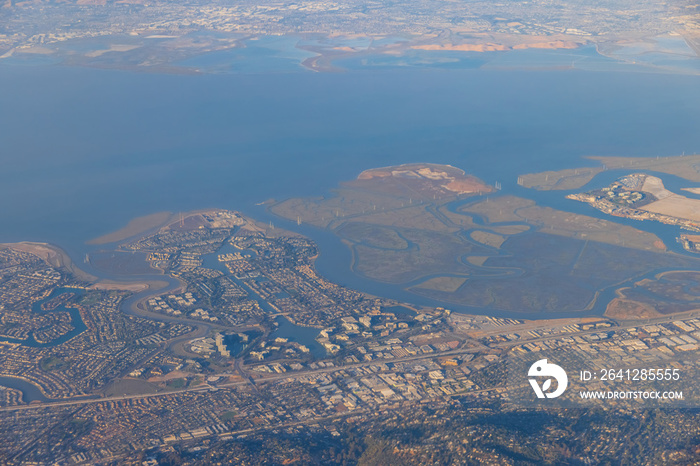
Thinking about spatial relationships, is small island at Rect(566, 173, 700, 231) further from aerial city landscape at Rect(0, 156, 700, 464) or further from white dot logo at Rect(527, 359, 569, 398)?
white dot logo at Rect(527, 359, 569, 398)

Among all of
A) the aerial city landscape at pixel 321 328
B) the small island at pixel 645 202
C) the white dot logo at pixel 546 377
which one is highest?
the white dot logo at pixel 546 377

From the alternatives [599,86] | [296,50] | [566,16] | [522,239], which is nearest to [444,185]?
[522,239]

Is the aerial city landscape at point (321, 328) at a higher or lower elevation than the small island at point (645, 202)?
higher

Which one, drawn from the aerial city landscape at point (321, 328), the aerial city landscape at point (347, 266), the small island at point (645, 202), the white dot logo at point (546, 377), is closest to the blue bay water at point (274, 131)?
the aerial city landscape at point (347, 266)

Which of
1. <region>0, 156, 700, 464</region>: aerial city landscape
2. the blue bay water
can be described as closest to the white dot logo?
<region>0, 156, 700, 464</region>: aerial city landscape

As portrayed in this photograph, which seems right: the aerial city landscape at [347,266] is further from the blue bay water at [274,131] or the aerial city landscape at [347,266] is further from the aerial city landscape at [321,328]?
the blue bay water at [274,131]
